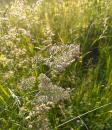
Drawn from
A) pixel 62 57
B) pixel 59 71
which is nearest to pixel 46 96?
pixel 62 57

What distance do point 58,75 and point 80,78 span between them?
0.17m

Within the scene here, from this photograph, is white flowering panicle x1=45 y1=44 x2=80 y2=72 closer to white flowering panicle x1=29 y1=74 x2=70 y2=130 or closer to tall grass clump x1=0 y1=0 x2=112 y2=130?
tall grass clump x1=0 y1=0 x2=112 y2=130

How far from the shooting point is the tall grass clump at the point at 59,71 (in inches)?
87.4

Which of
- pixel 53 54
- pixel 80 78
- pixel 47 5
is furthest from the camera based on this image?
pixel 47 5

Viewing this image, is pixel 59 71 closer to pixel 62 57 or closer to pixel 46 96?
pixel 62 57

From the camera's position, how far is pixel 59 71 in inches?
99.4

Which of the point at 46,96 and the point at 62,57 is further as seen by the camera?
the point at 62,57

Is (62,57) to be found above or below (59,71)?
above

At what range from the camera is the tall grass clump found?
2.22 metres

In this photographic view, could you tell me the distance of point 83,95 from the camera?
255cm

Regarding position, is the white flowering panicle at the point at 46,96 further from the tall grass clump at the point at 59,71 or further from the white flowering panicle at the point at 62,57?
the white flowering panicle at the point at 62,57

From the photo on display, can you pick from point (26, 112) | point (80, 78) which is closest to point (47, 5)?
point (80, 78)

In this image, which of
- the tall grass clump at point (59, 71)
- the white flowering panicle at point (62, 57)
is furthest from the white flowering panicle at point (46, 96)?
the white flowering panicle at point (62, 57)

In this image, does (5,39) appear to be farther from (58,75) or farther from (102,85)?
(102,85)
